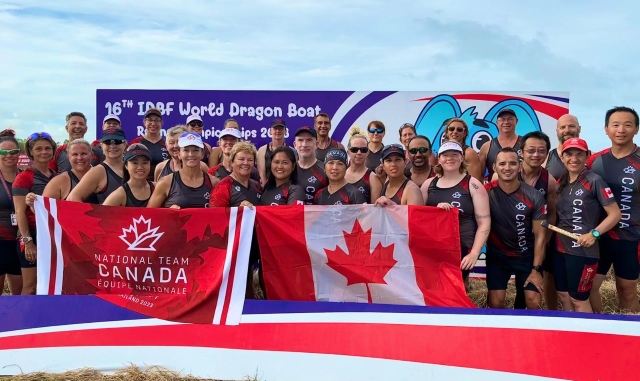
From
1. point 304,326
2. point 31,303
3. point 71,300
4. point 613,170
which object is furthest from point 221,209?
point 613,170

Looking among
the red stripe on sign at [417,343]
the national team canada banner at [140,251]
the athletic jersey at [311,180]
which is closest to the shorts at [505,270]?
the red stripe on sign at [417,343]

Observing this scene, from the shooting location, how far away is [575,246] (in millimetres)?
4863

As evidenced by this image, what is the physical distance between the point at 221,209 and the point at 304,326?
4.28 ft

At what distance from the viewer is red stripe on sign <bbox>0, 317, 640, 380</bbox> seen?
4211 mm

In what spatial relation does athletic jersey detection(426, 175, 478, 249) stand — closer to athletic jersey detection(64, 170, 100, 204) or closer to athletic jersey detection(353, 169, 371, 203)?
athletic jersey detection(353, 169, 371, 203)

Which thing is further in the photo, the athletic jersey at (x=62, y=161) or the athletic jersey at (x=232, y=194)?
the athletic jersey at (x=62, y=161)

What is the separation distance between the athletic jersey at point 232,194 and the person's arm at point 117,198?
847 millimetres

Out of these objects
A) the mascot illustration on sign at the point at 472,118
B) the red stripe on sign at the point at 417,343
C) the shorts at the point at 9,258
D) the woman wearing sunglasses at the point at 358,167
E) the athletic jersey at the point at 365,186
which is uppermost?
the mascot illustration on sign at the point at 472,118

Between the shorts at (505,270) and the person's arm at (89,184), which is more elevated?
the person's arm at (89,184)

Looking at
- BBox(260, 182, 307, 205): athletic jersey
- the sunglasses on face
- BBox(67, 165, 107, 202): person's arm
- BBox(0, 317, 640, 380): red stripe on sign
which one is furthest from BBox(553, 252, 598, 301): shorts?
the sunglasses on face

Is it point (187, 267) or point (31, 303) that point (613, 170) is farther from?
point (31, 303)

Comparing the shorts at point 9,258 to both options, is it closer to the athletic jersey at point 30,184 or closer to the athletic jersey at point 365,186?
→ the athletic jersey at point 30,184

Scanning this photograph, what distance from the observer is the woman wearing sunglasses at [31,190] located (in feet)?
17.2

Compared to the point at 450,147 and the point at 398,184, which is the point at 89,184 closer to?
the point at 398,184
